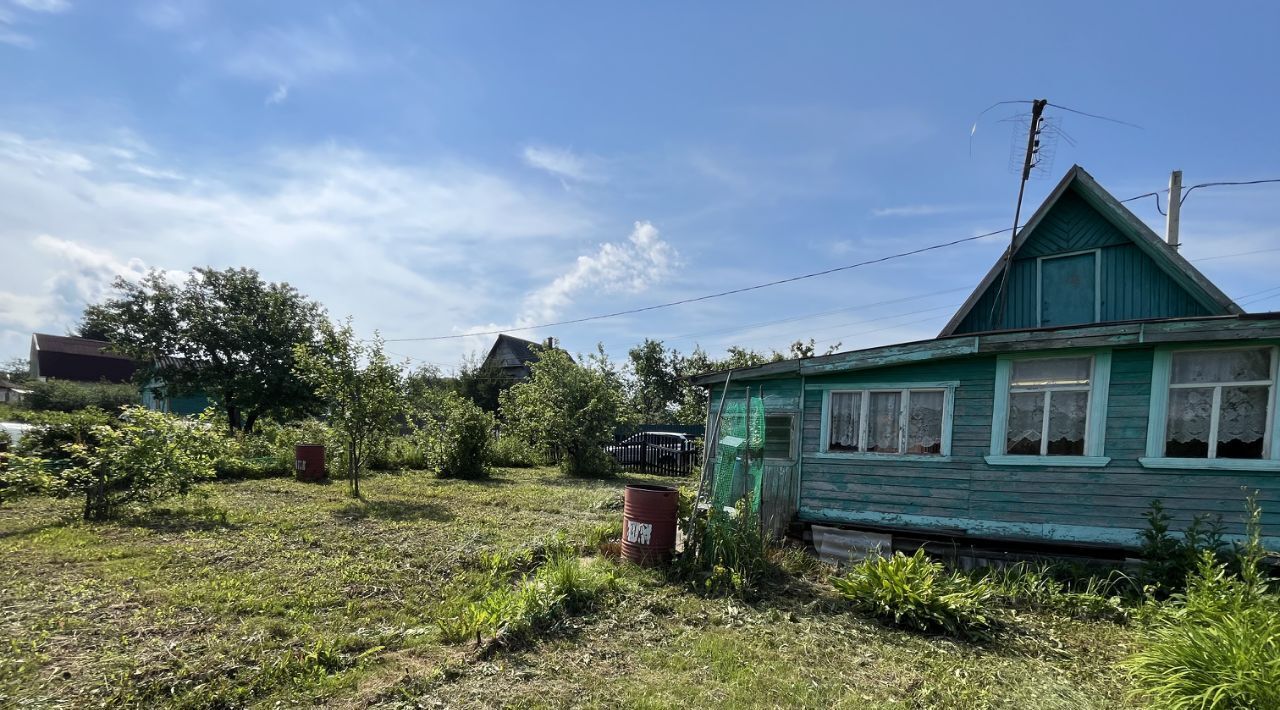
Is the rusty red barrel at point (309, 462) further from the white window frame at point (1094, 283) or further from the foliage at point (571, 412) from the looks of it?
the white window frame at point (1094, 283)

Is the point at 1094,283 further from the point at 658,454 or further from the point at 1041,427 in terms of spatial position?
the point at 658,454

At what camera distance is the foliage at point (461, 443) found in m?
15.7


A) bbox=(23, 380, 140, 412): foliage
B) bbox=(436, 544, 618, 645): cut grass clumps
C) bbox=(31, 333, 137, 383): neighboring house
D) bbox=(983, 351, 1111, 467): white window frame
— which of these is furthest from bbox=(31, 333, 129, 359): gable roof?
bbox=(983, 351, 1111, 467): white window frame

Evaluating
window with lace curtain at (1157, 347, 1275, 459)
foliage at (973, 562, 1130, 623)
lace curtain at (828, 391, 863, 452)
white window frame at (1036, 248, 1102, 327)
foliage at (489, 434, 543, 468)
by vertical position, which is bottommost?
foliage at (489, 434, 543, 468)

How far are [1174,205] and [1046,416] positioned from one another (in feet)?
26.7

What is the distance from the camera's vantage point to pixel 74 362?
4412 cm

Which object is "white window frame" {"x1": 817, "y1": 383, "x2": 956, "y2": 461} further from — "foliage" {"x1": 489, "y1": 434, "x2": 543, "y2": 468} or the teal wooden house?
"foliage" {"x1": 489, "y1": 434, "x2": 543, "y2": 468}

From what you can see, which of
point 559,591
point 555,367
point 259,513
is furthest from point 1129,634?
point 555,367

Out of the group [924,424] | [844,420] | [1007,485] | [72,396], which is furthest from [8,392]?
[1007,485]

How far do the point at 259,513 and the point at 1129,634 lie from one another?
1150 centimetres

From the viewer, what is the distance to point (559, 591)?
16.9 feet

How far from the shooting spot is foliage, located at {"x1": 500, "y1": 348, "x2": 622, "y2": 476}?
17797mm

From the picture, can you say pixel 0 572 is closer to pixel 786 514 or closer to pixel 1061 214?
pixel 786 514

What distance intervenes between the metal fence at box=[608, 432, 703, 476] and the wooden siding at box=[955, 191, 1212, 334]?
31.4ft
